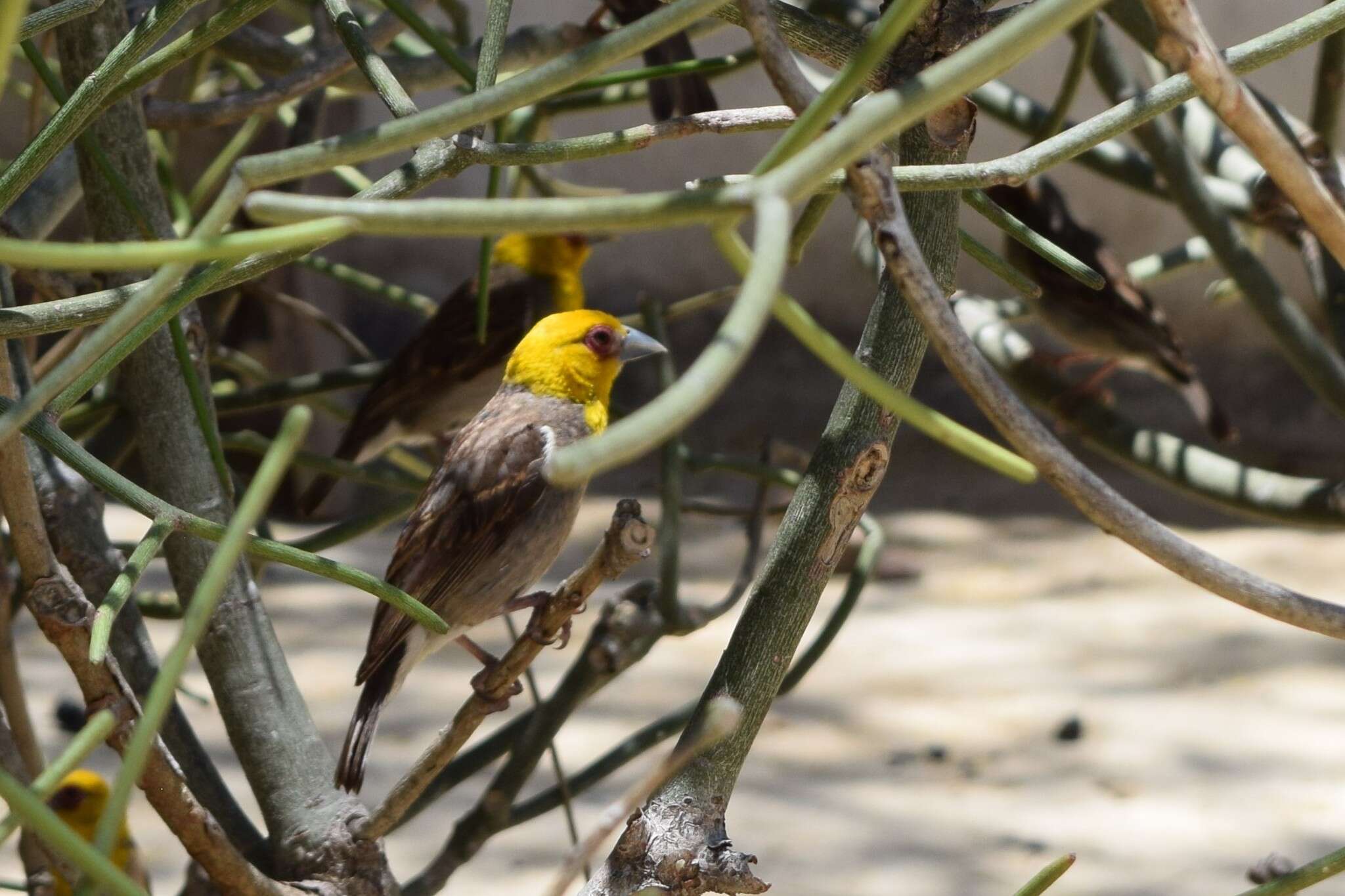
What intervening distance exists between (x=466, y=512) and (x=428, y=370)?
848 millimetres

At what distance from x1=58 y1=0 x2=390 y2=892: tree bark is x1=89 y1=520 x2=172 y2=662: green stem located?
290 mm

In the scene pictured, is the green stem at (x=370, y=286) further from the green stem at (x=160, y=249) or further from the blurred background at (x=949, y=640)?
the green stem at (x=160, y=249)

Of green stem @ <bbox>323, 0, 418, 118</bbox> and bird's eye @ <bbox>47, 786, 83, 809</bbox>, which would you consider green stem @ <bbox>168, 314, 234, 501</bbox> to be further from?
bird's eye @ <bbox>47, 786, 83, 809</bbox>

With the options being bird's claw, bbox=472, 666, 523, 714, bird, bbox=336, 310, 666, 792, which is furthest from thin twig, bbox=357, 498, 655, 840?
bird, bbox=336, 310, 666, 792

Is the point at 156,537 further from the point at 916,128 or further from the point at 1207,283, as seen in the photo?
the point at 1207,283

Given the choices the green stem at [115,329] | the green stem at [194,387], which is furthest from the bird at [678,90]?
the green stem at [115,329]

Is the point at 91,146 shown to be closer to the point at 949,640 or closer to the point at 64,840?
the point at 64,840

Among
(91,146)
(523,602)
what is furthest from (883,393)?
(523,602)

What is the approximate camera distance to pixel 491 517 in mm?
1449

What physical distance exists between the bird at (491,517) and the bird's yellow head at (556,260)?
951mm

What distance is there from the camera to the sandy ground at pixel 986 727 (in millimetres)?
1987

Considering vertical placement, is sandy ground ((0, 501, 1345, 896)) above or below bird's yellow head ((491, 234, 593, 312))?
below

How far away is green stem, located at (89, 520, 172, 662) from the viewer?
550mm

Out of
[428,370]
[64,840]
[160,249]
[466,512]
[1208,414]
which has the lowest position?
[64,840]
